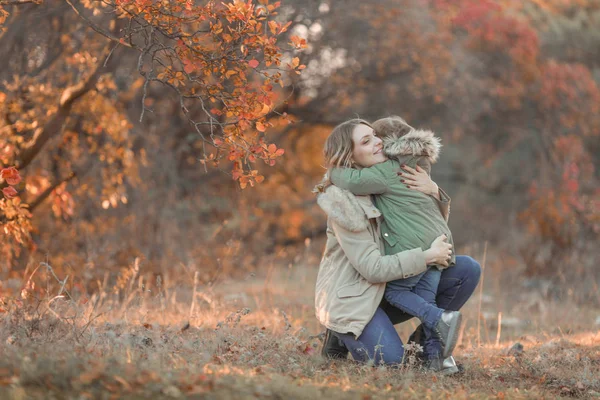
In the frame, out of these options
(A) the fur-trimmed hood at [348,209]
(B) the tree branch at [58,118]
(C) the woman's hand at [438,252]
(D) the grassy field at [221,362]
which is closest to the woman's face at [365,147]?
(A) the fur-trimmed hood at [348,209]

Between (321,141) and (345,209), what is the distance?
909 cm

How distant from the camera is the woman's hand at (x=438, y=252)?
3.99 metres

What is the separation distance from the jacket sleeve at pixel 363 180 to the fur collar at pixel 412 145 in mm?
147

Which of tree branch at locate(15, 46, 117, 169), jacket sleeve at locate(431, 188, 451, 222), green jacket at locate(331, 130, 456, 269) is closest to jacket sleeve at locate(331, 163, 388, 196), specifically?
green jacket at locate(331, 130, 456, 269)

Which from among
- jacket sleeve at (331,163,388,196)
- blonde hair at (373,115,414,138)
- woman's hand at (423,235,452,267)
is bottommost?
woman's hand at (423,235,452,267)

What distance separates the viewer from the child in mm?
4039

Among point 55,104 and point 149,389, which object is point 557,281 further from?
point 149,389

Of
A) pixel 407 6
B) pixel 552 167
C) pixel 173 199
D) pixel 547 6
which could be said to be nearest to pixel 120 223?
pixel 173 199

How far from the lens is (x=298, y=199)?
1233 centimetres

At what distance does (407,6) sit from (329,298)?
7.54 metres

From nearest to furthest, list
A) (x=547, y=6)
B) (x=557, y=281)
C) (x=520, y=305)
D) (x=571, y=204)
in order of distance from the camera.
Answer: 1. (x=520, y=305)
2. (x=557, y=281)
3. (x=571, y=204)
4. (x=547, y=6)

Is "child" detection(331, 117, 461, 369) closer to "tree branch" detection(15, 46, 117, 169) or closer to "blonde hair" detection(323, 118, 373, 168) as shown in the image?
"blonde hair" detection(323, 118, 373, 168)

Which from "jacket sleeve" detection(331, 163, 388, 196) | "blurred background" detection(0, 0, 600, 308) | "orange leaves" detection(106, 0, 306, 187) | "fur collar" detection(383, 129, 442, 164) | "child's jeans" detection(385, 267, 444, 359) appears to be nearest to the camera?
"orange leaves" detection(106, 0, 306, 187)

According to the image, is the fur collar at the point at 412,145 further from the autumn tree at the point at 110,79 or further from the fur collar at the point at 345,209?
the autumn tree at the point at 110,79
